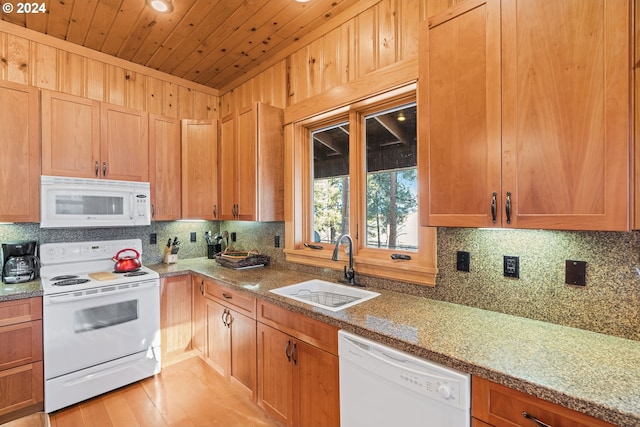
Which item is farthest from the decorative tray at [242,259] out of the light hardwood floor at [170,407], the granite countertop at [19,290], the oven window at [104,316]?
the granite countertop at [19,290]

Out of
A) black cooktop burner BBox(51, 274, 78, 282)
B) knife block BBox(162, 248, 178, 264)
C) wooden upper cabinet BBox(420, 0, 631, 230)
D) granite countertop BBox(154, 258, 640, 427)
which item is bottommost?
granite countertop BBox(154, 258, 640, 427)

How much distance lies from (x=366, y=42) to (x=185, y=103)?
7.30ft

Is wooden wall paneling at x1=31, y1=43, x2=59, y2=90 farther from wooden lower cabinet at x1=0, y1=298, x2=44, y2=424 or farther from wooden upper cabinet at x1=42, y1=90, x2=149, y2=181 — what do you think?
wooden lower cabinet at x1=0, y1=298, x2=44, y2=424

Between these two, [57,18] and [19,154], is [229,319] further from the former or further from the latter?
[57,18]

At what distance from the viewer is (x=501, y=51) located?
4.15 feet

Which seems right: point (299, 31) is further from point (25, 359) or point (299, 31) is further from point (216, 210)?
point (25, 359)

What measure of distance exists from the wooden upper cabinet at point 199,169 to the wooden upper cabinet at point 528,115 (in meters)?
2.32

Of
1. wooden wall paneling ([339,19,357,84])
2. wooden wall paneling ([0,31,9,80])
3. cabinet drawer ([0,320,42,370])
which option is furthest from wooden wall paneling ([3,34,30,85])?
wooden wall paneling ([339,19,357,84])

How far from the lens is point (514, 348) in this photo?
1145 millimetres

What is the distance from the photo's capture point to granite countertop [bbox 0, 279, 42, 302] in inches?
76.5

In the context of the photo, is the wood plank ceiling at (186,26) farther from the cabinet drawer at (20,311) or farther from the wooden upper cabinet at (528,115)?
the cabinet drawer at (20,311)

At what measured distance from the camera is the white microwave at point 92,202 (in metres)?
2.29

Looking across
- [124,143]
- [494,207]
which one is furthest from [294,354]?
[124,143]

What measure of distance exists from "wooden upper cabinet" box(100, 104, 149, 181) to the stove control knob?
2.86 metres
